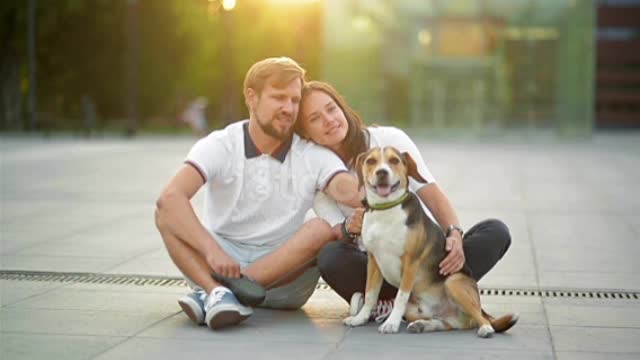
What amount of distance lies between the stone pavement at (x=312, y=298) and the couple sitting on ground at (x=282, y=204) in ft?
0.93

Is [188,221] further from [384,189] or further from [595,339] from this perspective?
[595,339]

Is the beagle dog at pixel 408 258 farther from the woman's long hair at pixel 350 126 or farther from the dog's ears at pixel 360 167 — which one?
the woman's long hair at pixel 350 126

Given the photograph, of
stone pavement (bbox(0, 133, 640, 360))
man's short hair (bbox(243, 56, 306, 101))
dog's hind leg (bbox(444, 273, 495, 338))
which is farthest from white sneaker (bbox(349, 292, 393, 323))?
man's short hair (bbox(243, 56, 306, 101))

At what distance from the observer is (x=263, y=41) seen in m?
52.9

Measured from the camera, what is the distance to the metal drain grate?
7.41 metres

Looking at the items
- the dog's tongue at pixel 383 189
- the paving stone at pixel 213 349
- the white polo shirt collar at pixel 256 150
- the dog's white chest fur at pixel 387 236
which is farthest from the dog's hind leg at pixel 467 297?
the white polo shirt collar at pixel 256 150

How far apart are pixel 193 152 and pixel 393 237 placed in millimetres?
1366

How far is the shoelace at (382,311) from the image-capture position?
623 cm

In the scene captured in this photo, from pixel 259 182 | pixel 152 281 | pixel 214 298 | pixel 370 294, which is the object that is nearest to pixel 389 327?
pixel 370 294

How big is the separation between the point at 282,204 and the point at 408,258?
105 cm

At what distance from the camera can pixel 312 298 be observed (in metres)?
7.28

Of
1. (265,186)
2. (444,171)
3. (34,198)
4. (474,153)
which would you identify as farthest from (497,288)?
(474,153)

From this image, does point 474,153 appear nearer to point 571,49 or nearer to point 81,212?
point 571,49

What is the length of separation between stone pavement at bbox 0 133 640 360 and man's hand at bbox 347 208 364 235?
55cm
